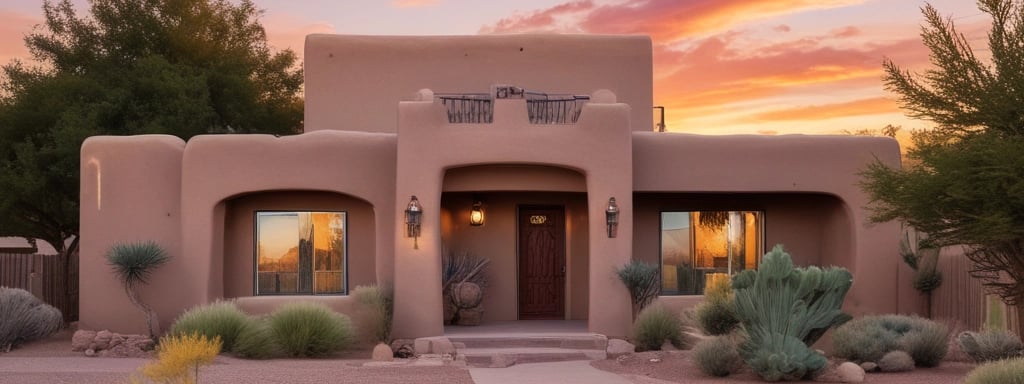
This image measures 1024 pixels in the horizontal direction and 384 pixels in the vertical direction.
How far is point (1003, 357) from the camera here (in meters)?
14.4

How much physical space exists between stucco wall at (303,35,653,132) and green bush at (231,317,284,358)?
6606mm

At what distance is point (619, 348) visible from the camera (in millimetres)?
17922

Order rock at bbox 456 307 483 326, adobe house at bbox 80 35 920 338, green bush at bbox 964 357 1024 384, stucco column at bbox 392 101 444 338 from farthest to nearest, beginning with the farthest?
1. rock at bbox 456 307 483 326
2. adobe house at bbox 80 35 920 338
3. stucco column at bbox 392 101 444 338
4. green bush at bbox 964 357 1024 384

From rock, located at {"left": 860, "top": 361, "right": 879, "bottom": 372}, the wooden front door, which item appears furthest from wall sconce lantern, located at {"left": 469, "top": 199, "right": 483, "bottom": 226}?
rock, located at {"left": 860, "top": 361, "right": 879, "bottom": 372}

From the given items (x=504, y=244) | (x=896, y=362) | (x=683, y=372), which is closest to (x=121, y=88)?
(x=504, y=244)

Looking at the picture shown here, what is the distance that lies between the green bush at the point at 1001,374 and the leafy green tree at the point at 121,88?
66.9 feet

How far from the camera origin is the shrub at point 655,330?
18.2m

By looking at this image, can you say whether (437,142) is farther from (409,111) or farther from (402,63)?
(402,63)

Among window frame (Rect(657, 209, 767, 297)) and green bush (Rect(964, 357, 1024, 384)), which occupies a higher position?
window frame (Rect(657, 209, 767, 297))

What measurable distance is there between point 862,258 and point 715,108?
7455 mm

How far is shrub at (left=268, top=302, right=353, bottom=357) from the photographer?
1764 centimetres

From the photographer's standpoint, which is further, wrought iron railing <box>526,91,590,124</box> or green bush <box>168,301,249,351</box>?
wrought iron railing <box>526,91,590,124</box>

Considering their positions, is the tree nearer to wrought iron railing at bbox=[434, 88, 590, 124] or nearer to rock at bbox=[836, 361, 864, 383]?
rock at bbox=[836, 361, 864, 383]

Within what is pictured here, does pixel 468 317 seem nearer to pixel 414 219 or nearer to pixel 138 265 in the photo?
pixel 414 219
